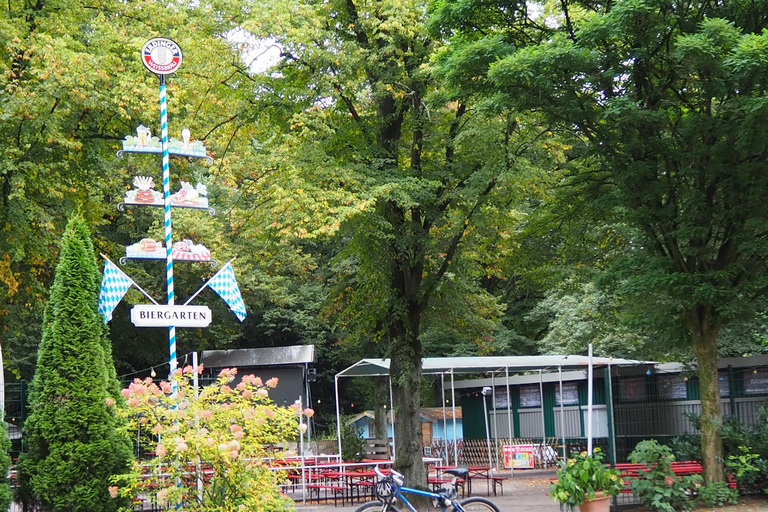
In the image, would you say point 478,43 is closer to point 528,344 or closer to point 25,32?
point 25,32

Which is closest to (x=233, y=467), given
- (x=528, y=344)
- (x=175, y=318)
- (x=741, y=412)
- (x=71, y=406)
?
(x=175, y=318)

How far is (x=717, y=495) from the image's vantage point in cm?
1267

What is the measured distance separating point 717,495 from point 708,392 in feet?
5.54

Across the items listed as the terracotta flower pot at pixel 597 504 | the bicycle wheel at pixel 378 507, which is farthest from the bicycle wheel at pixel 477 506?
the terracotta flower pot at pixel 597 504

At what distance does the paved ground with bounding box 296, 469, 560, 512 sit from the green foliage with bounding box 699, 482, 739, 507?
263cm

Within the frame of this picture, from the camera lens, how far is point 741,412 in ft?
50.8

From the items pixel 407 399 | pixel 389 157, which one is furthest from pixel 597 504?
pixel 389 157

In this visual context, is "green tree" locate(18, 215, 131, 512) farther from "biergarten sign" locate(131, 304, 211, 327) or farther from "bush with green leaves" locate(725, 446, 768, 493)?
"bush with green leaves" locate(725, 446, 768, 493)

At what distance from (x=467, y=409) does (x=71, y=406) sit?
770 inches

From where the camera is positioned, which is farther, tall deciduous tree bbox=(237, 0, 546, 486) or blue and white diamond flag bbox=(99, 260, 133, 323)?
tall deciduous tree bbox=(237, 0, 546, 486)

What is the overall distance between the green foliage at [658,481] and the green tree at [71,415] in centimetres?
754

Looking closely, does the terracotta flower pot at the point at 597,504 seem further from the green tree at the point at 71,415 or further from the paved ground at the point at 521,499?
the green tree at the point at 71,415

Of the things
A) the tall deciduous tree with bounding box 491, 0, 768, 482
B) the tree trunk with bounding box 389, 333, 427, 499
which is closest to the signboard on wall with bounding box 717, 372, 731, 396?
the tall deciduous tree with bounding box 491, 0, 768, 482

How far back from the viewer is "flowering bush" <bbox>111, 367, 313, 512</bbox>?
840 centimetres
